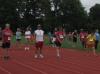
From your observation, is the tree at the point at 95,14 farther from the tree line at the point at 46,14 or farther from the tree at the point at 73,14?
the tree at the point at 73,14

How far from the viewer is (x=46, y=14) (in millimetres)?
106312

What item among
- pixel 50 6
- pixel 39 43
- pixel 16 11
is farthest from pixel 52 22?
pixel 39 43

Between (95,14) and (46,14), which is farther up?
(95,14)

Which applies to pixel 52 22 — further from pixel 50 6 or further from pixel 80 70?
pixel 80 70

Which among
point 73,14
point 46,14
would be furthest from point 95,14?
point 46,14

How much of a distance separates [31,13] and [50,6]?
654cm

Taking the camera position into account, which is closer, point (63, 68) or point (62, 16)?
point (63, 68)

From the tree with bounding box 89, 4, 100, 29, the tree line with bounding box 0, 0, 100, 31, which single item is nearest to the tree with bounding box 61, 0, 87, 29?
the tree line with bounding box 0, 0, 100, 31

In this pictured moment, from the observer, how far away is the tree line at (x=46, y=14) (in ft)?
327

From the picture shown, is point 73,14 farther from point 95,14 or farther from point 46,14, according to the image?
point 95,14

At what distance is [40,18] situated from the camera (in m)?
104

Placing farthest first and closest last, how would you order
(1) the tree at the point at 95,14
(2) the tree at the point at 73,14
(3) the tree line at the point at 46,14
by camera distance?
(1) the tree at the point at 95,14 < (2) the tree at the point at 73,14 < (3) the tree line at the point at 46,14

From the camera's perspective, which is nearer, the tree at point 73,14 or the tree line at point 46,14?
the tree line at point 46,14

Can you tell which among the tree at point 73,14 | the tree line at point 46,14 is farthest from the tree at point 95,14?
the tree at point 73,14
